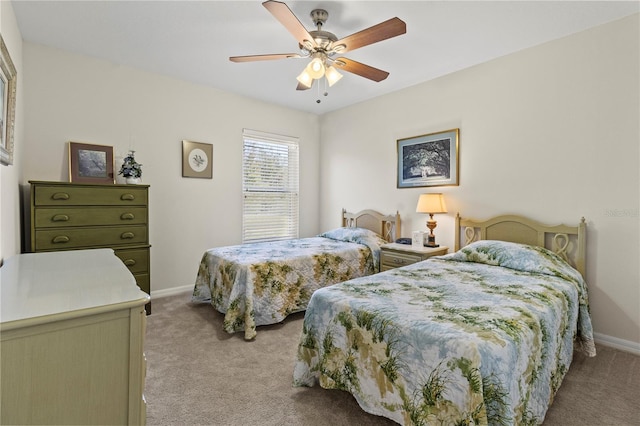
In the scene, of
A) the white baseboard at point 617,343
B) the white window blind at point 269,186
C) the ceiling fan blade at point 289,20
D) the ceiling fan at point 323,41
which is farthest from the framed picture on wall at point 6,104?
the white baseboard at point 617,343

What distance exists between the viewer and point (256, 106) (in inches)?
A: 177

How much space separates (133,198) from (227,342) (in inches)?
67.0

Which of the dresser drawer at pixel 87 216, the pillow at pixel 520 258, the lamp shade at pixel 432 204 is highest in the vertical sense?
the lamp shade at pixel 432 204

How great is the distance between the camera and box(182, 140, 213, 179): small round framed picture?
3.88 meters

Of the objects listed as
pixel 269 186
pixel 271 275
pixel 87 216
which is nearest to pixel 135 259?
pixel 87 216

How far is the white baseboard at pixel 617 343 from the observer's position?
2.46 m

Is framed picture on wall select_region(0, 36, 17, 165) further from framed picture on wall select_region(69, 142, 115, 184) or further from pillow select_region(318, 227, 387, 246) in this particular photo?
pillow select_region(318, 227, 387, 246)

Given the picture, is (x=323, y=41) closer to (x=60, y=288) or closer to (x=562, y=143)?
(x=60, y=288)

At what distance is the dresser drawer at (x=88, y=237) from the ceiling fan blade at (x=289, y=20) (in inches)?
92.7

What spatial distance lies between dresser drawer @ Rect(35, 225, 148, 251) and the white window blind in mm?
1531

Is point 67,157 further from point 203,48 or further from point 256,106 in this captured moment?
point 256,106

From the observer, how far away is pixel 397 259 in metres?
3.47

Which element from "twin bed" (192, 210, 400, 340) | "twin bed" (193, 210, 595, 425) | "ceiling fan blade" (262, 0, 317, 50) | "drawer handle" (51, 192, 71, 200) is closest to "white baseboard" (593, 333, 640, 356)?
"twin bed" (193, 210, 595, 425)

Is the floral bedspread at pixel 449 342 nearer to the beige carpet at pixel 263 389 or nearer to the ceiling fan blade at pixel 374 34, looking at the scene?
the beige carpet at pixel 263 389
